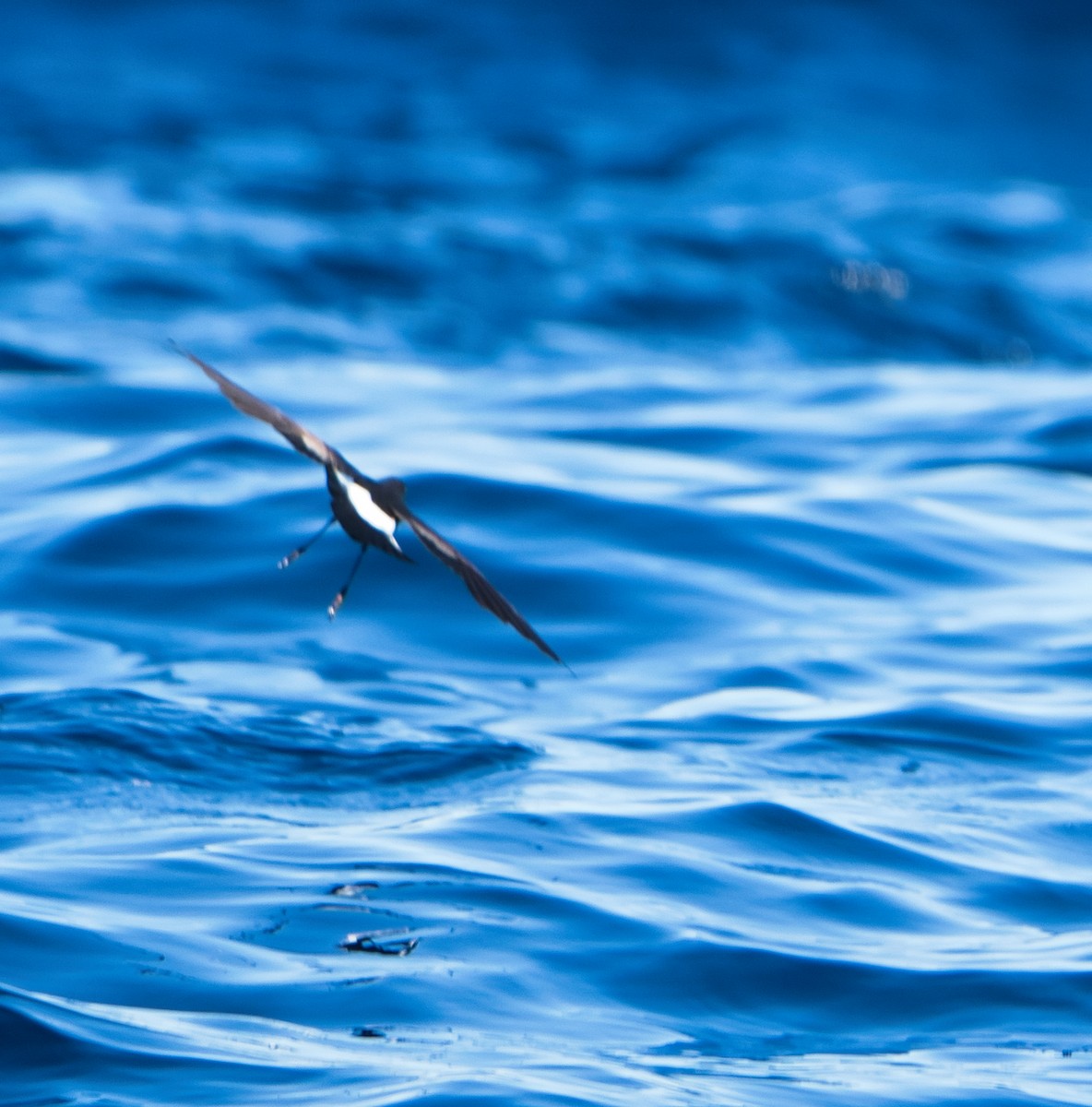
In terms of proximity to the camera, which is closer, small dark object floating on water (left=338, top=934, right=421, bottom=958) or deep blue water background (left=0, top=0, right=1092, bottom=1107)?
deep blue water background (left=0, top=0, right=1092, bottom=1107)

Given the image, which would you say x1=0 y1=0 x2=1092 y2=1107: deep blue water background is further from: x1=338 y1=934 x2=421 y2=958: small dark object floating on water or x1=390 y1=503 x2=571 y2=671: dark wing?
x1=390 y1=503 x2=571 y2=671: dark wing

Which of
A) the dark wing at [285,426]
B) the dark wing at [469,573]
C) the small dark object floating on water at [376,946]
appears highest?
the dark wing at [285,426]

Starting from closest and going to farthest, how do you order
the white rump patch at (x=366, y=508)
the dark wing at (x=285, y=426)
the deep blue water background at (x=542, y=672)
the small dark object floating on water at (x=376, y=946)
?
the dark wing at (x=285, y=426)
the white rump patch at (x=366, y=508)
the deep blue water background at (x=542, y=672)
the small dark object floating on water at (x=376, y=946)

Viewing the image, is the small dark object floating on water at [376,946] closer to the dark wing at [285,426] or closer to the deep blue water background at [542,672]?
the deep blue water background at [542,672]

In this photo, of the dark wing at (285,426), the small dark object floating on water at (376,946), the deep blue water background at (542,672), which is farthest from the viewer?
the small dark object floating on water at (376,946)

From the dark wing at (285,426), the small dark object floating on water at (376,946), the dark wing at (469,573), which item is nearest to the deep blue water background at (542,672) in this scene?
the small dark object floating on water at (376,946)

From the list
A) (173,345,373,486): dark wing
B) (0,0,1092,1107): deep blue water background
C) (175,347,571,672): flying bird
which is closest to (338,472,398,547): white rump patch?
(175,347,571,672): flying bird

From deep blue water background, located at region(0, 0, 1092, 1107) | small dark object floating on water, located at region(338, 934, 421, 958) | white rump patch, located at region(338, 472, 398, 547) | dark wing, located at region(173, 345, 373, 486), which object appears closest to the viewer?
dark wing, located at region(173, 345, 373, 486)

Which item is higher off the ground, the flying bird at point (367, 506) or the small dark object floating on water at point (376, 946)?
the flying bird at point (367, 506)
